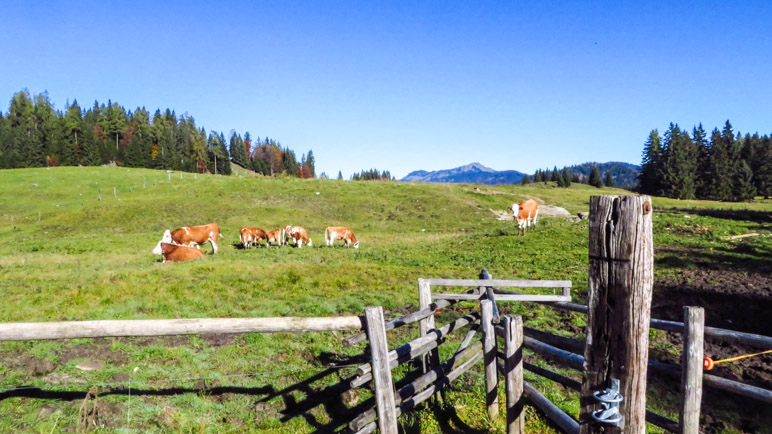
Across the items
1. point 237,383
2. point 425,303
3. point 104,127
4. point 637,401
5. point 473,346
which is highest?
point 104,127

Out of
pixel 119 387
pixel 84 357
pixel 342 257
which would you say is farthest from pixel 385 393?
pixel 342 257

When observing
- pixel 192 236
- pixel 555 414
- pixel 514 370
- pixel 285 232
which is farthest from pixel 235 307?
pixel 285 232

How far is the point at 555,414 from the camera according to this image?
4164 millimetres

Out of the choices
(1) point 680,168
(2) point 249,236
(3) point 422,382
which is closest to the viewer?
(3) point 422,382

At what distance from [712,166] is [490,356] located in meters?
90.7

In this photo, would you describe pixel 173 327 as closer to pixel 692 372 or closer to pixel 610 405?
pixel 610 405

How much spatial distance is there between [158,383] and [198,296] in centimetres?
517

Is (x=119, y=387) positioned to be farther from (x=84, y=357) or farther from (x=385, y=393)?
(x=385, y=393)

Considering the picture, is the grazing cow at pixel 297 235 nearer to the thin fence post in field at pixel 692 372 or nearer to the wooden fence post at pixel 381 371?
the wooden fence post at pixel 381 371

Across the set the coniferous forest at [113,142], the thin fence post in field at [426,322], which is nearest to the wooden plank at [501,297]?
the thin fence post in field at [426,322]

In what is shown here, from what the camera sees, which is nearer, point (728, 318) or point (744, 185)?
point (728, 318)

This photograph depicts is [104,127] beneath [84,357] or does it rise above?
above

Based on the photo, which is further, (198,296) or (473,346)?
(198,296)

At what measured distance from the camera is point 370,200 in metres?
46.9
